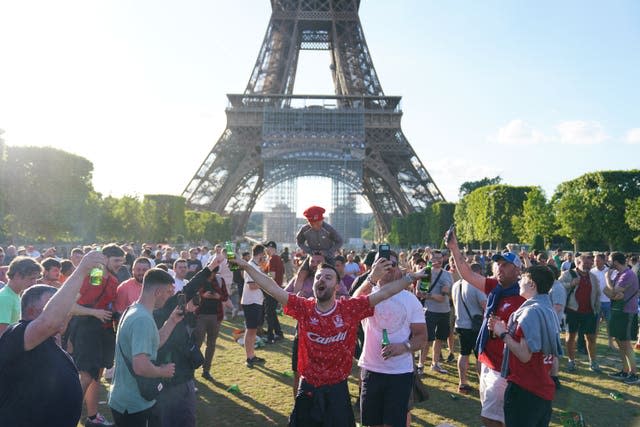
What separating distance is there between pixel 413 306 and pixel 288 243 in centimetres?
6624

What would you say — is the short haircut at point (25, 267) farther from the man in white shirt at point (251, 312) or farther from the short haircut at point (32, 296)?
the man in white shirt at point (251, 312)

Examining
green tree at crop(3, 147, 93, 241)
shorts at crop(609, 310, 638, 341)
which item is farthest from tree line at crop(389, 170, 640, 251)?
green tree at crop(3, 147, 93, 241)

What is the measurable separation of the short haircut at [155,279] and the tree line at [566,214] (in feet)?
106

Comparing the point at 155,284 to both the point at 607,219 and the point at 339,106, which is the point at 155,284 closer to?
the point at 607,219

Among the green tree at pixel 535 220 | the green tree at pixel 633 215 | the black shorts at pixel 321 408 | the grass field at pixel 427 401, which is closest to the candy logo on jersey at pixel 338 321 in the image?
the black shorts at pixel 321 408

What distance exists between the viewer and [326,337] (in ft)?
12.6

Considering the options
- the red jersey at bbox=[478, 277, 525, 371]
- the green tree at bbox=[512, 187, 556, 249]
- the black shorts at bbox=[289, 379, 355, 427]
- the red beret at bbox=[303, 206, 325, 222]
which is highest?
the green tree at bbox=[512, 187, 556, 249]

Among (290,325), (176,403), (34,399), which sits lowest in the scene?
(290,325)

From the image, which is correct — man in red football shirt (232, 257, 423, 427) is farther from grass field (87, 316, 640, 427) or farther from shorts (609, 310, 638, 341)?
shorts (609, 310, 638, 341)

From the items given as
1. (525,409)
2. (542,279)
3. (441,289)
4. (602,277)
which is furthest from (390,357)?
(602,277)

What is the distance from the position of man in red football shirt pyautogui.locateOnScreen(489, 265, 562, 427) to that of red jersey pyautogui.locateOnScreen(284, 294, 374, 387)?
45.9 inches

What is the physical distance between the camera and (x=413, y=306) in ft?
15.9

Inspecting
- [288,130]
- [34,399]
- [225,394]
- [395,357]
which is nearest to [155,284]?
[34,399]

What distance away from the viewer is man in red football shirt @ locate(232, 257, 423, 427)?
3.74m
